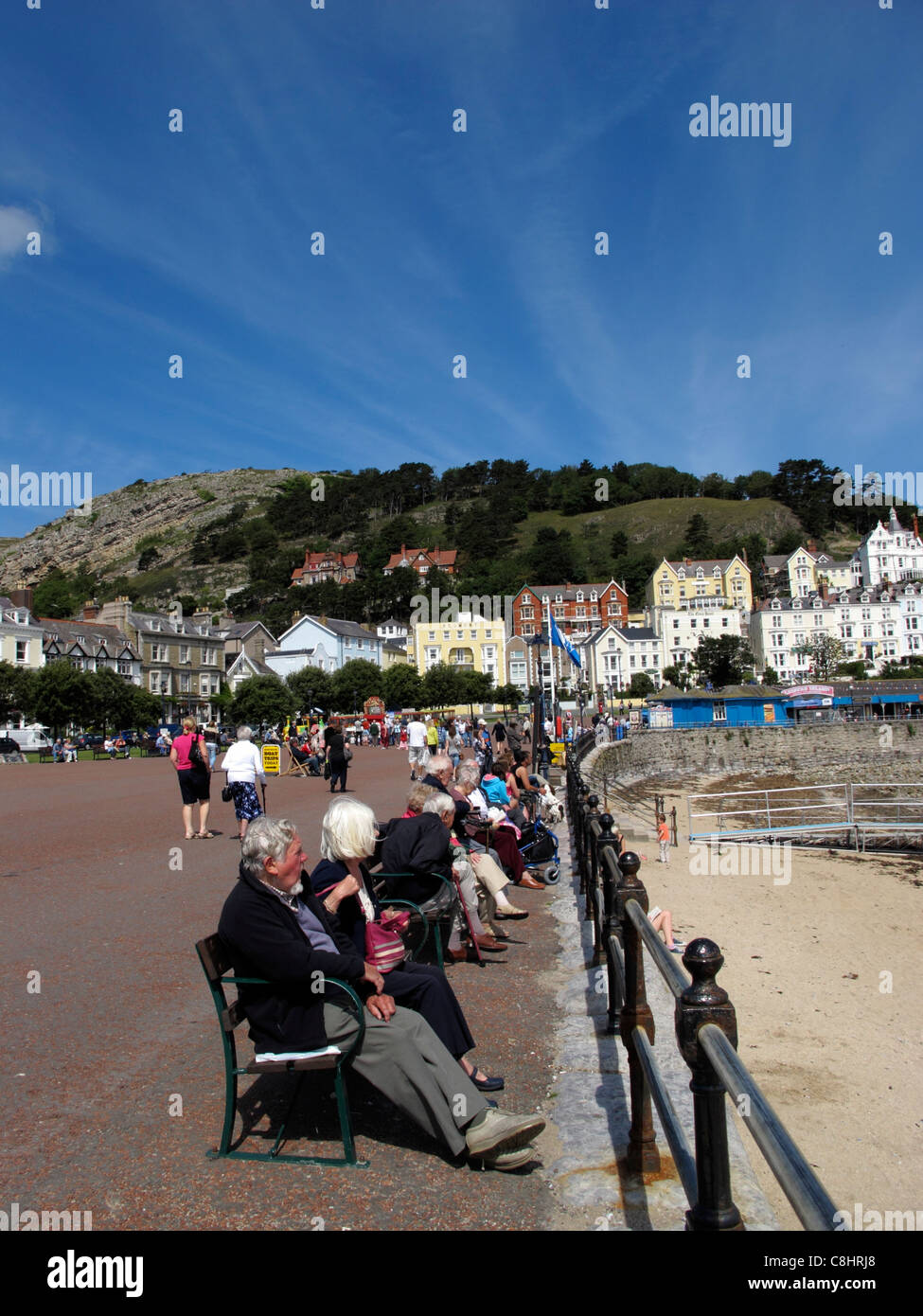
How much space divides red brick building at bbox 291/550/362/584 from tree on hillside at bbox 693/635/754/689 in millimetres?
75085

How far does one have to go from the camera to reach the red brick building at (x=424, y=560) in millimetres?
159125

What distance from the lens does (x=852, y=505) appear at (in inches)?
6673

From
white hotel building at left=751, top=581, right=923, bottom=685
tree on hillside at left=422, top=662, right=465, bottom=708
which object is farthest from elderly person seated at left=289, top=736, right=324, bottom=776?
white hotel building at left=751, top=581, right=923, bottom=685

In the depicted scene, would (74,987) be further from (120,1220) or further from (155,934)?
(120,1220)

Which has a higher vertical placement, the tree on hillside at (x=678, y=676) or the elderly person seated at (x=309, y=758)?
the tree on hillside at (x=678, y=676)

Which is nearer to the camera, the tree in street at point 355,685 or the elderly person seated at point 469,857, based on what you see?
the elderly person seated at point 469,857

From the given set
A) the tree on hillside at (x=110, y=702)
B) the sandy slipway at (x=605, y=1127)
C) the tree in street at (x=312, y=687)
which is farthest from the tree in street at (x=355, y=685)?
the sandy slipway at (x=605, y=1127)

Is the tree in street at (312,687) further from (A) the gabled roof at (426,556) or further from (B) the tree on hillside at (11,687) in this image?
(A) the gabled roof at (426,556)

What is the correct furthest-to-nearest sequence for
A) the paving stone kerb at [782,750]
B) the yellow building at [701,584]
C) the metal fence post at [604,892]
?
1. the yellow building at [701,584]
2. the paving stone kerb at [782,750]
3. the metal fence post at [604,892]

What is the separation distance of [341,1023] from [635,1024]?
130cm

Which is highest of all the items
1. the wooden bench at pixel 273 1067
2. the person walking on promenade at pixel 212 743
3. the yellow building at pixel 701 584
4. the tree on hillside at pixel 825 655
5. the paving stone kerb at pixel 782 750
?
the yellow building at pixel 701 584

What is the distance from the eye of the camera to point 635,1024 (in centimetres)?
396

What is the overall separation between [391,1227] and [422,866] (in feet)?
10.4

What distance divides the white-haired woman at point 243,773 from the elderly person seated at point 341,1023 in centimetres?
901
